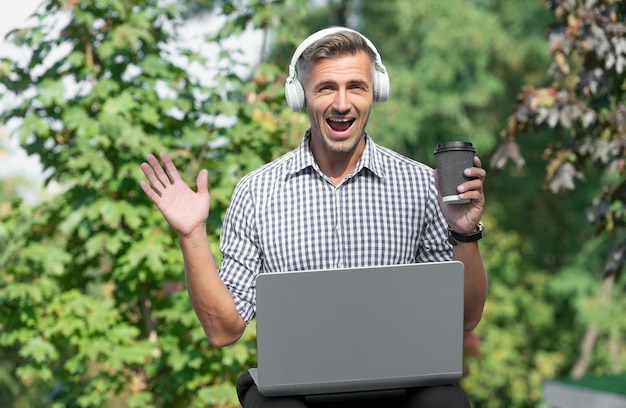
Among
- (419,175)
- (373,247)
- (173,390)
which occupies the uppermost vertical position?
(419,175)

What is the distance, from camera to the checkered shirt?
262 cm

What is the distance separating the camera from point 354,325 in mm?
2217

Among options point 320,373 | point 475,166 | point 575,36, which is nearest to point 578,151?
point 575,36

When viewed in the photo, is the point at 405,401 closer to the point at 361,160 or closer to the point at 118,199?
the point at 361,160

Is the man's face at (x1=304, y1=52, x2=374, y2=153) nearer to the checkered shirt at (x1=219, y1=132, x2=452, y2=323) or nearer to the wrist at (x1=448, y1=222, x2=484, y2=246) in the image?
the checkered shirt at (x1=219, y1=132, x2=452, y2=323)

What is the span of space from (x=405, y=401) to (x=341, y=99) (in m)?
0.79

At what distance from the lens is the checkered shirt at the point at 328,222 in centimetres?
262

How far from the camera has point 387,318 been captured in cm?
222

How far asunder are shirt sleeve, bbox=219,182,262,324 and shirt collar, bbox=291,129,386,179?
164mm

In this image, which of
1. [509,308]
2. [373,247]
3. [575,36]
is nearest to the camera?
[373,247]

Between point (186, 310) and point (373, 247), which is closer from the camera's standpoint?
point (373, 247)

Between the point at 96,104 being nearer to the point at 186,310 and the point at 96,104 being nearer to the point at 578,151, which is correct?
the point at 186,310

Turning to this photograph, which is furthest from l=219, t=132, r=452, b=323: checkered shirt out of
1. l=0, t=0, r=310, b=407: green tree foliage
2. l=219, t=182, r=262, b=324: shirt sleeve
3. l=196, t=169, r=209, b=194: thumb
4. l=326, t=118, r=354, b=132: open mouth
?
l=0, t=0, r=310, b=407: green tree foliage

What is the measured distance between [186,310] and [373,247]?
2.48 metres
